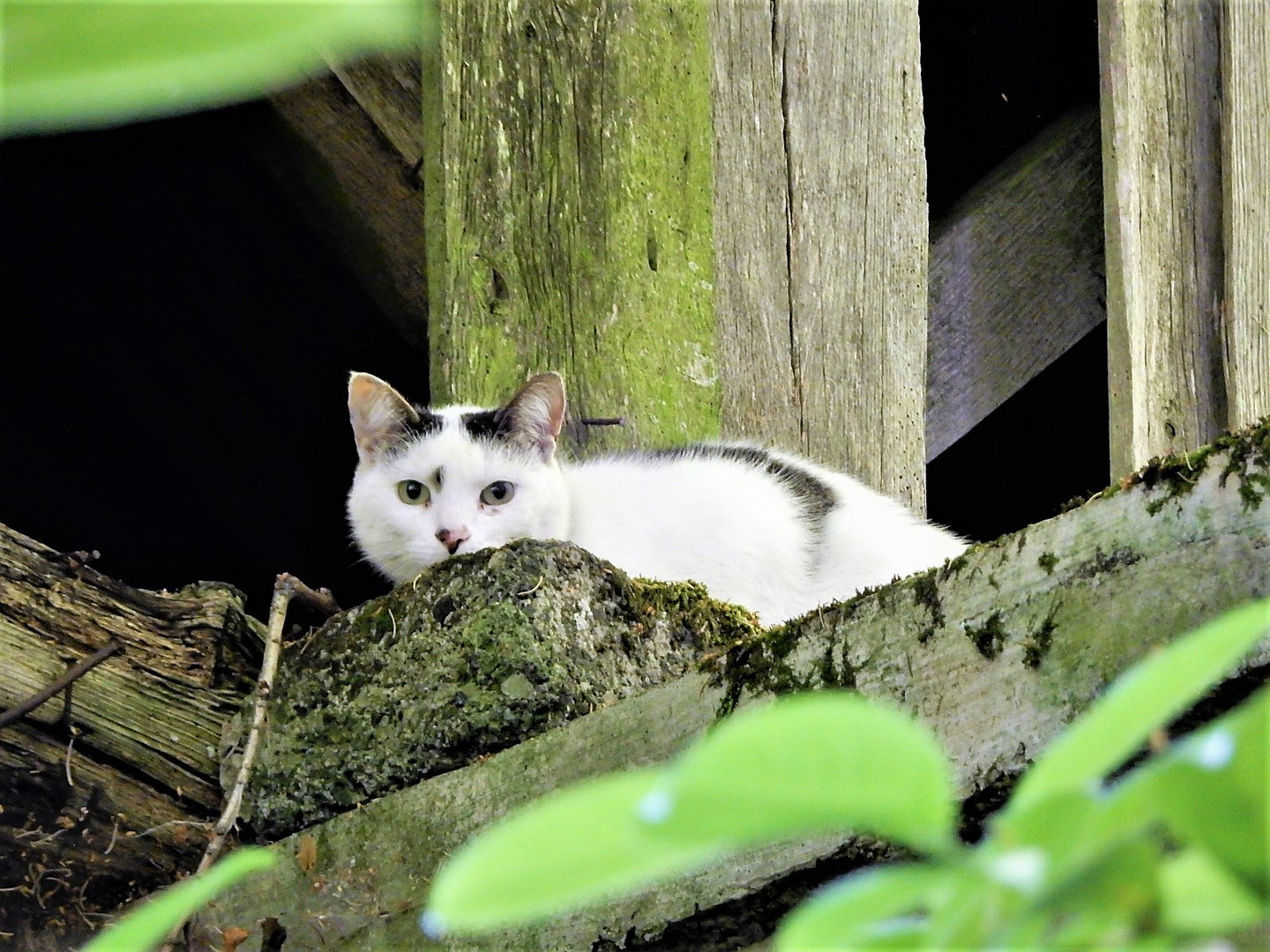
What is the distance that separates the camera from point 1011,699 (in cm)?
136

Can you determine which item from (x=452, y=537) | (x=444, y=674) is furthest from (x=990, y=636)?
(x=452, y=537)

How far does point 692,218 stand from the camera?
2984 millimetres

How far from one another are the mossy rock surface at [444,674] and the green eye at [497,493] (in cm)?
111

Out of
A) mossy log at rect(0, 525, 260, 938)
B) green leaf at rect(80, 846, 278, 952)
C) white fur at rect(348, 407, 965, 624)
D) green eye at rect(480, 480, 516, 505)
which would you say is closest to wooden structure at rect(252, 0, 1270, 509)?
white fur at rect(348, 407, 965, 624)

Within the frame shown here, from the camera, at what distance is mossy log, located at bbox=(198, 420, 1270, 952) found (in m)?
1.29

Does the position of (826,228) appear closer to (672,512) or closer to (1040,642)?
(672,512)

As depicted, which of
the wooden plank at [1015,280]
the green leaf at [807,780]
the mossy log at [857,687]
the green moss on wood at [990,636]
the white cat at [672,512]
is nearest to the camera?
the green leaf at [807,780]

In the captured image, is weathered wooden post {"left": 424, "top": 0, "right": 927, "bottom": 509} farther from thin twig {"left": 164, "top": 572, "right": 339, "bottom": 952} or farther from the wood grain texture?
thin twig {"left": 164, "top": 572, "right": 339, "bottom": 952}

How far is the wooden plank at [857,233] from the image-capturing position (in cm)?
319

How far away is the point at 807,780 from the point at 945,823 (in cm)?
3

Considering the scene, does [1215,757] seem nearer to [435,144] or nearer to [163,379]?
[435,144]

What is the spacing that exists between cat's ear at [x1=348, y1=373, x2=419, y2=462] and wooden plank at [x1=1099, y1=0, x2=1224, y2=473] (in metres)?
1.62

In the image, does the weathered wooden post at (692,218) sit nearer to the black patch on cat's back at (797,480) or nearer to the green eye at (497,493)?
the black patch on cat's back at (797,480)

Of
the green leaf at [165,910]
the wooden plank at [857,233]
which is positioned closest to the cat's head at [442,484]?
the wooden plank at [857,233]
